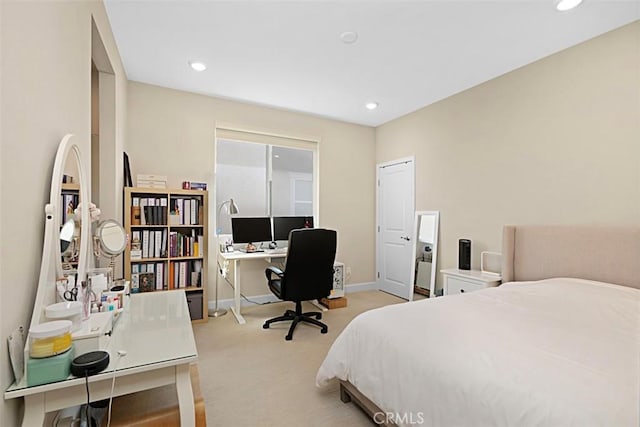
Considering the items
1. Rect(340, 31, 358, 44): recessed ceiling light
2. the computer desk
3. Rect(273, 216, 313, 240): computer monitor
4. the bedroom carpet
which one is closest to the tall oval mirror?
the bedroom carpet

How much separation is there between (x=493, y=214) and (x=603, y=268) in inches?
41.4

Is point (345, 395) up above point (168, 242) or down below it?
below

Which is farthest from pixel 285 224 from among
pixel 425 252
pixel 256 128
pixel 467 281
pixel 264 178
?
pixel 467 281

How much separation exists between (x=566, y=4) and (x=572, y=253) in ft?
6.04

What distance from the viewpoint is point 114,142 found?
2498 millimetres

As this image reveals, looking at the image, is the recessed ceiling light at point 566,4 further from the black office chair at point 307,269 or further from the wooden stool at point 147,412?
the wooden stool at point 147,412

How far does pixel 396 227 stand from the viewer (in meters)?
4.50

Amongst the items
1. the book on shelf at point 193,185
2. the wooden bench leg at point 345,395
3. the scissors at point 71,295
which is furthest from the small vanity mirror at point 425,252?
the scissors at point 71,295

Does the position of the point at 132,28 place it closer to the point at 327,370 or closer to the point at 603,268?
the point at 327,370

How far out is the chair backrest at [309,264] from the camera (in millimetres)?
2787

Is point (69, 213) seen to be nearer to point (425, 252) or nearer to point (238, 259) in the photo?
point (238, 259)

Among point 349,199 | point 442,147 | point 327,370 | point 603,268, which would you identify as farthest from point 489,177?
point 327,370

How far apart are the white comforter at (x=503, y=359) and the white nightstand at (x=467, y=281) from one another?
2.66 ft

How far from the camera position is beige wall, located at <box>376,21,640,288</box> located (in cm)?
228
